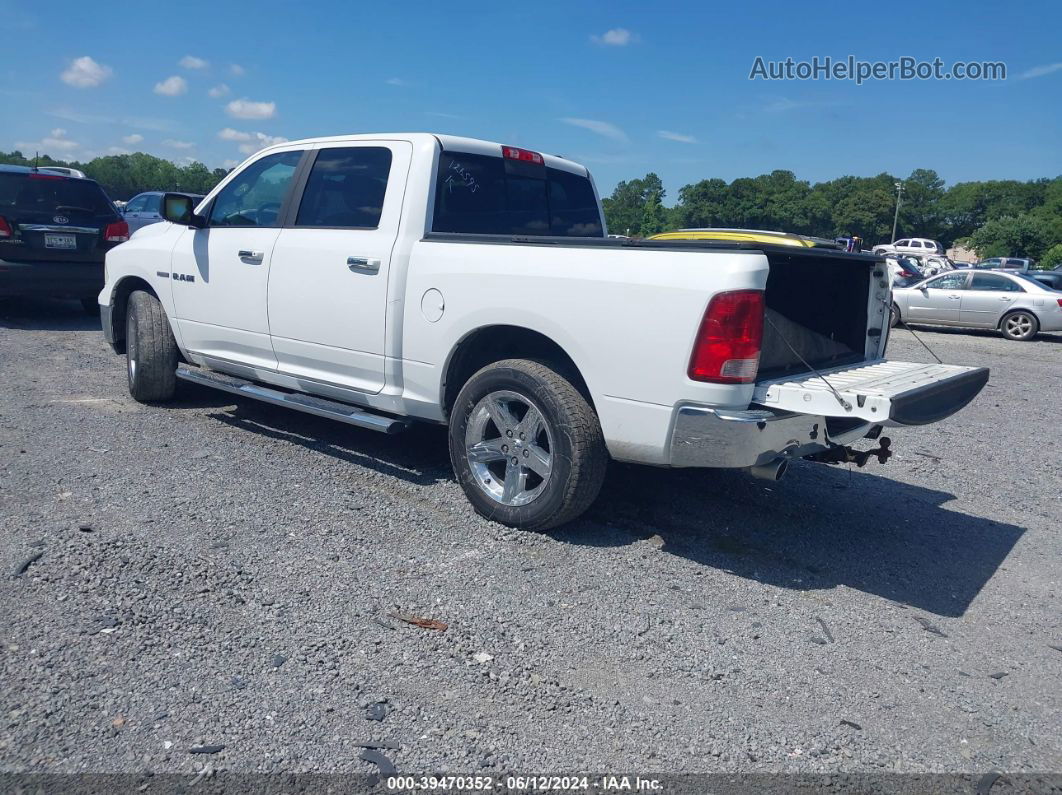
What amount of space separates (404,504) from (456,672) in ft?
6.07

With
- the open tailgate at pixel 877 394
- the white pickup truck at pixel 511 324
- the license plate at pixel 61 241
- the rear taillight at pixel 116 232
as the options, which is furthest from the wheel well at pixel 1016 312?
the license plate at pixel 61 241

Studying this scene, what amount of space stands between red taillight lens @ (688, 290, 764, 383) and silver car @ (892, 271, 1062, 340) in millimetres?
16125

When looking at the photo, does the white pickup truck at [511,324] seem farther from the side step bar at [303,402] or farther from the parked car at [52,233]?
the parked car at [52,233]

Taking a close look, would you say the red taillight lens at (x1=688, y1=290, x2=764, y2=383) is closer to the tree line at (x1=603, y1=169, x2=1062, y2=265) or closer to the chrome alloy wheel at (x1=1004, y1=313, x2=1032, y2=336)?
the tree line at (x1=603, y1=169, x2=1062, y2=265)

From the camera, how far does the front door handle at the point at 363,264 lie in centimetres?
506

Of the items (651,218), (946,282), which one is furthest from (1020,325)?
(651,218)

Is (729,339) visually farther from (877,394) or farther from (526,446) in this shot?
(526,446)

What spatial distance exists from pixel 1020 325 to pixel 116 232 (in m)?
16.5

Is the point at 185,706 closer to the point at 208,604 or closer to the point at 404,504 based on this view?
the point at 208,604

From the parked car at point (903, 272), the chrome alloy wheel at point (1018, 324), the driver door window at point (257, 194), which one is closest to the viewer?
the driver door window at point (257, 194)

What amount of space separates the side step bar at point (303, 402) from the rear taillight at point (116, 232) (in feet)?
17.6

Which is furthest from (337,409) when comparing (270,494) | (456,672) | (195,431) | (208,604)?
(456,672)

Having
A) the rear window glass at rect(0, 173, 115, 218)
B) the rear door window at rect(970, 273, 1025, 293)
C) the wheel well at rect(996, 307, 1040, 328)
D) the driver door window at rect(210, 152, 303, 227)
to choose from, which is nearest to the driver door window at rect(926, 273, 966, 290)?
the rear door window at rect(970, 273, 1025, 293)

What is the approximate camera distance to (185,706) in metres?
2.90
